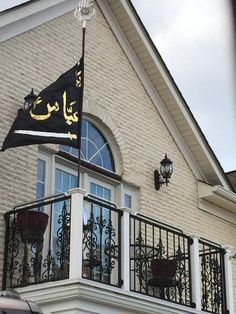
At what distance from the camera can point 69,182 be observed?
903 cm

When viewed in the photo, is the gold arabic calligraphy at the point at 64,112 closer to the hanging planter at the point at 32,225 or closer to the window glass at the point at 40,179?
the hanging planter at the point at 32,225

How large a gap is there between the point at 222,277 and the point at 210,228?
2.63 metres

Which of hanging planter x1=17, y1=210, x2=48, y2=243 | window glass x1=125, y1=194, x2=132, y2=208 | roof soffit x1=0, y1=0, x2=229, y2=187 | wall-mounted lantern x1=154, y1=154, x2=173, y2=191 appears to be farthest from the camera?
roof soffit x1=0, y1=0, x2=229, y2=187

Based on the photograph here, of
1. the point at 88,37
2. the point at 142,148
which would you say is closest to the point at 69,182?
the point at 142,148

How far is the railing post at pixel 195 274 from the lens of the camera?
8.18 metres

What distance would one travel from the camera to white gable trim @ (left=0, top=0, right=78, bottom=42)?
820cm

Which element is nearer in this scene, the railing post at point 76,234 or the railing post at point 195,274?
the railing post at point 76,234

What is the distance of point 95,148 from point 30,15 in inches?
96.3

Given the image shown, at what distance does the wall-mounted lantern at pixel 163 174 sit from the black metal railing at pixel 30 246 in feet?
11.3

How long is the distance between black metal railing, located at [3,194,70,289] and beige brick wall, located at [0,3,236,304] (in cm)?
18

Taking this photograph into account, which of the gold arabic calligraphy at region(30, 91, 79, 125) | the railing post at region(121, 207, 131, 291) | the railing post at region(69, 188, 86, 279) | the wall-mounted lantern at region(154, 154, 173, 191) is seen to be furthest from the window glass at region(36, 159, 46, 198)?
the wall-mounted lantern at region(154, 154, 173, 191)

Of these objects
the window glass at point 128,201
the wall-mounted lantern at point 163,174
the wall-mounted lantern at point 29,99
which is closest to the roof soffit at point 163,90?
the wall-mounted lantern at point 163,174

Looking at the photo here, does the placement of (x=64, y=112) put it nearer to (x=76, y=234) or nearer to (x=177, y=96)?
(x=76, y=234)

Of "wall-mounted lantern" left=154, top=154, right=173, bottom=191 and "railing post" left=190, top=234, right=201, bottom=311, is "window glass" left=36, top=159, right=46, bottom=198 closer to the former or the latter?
"railing post" left=190, top=234, right=201, bottom=311
